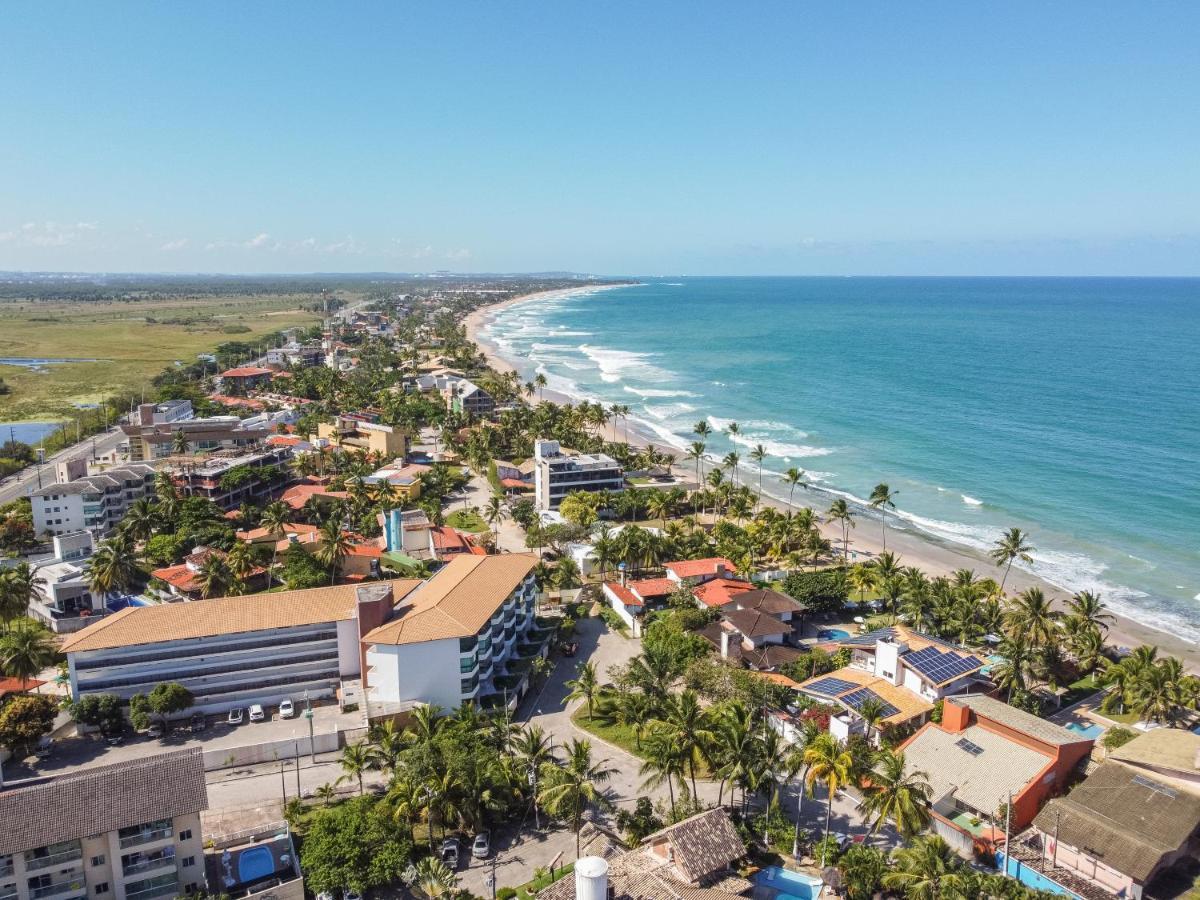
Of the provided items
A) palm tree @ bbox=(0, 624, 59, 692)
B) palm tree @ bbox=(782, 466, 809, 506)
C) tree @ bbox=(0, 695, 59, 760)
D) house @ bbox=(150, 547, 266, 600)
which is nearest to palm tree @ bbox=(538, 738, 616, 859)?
tree @ bbox=(0, 695, 59, 760)

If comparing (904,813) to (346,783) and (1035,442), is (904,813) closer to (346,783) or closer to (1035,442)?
(346,783)

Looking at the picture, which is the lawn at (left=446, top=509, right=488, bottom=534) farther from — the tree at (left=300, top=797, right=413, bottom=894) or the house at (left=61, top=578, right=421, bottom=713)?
the tree at (left=300, top=797, right=413, bottom=894)

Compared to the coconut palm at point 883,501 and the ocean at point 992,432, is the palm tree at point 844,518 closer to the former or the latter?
the coconut palm at point 883,501

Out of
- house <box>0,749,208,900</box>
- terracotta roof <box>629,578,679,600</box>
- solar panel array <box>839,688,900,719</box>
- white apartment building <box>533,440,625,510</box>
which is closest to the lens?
house <box>0,749,208,900</box>

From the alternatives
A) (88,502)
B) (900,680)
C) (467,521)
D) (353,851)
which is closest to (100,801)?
(353,851)

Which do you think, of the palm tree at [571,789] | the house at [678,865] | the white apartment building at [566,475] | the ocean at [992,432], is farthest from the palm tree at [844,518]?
the palm tree at [571,789]

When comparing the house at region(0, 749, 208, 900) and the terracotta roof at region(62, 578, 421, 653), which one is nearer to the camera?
the house at region(0, 749, 208, 900)
